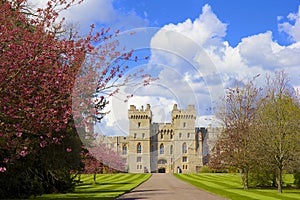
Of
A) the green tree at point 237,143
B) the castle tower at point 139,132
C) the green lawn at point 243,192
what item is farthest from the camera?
the green tree at point 237,143

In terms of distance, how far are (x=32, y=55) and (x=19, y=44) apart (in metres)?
0.85

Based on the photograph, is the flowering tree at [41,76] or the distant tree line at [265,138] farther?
the distant tree line at [265,138]

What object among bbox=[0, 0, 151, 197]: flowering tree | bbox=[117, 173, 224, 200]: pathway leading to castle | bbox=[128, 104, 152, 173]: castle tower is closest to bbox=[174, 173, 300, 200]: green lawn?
bbox=[117, 173, 224, 200]: pathway leading to castle

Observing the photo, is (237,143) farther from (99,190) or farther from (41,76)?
(41,76)

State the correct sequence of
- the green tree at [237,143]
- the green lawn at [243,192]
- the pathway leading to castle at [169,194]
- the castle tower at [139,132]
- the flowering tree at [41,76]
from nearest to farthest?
the flowering tree at [41,76], the castle tower at [139,132], the pathway leading to castle at [169,194], the green lawn at [243,192], the green tree at [237,143]

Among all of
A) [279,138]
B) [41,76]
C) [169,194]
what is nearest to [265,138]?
[279,138]

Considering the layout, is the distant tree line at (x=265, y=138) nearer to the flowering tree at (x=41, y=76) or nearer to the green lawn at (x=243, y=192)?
the green lawn at (x=243, y=192)

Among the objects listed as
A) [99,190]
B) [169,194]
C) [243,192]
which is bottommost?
[99,190]

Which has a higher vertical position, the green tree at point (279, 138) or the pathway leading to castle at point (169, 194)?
the green tree at point (279, 138)

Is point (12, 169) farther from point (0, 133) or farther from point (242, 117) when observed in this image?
point (242, 117)

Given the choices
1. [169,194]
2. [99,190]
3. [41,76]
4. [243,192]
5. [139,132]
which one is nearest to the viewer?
[41,76]

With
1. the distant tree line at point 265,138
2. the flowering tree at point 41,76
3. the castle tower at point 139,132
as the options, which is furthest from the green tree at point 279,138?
the flowering tree at point 41,76

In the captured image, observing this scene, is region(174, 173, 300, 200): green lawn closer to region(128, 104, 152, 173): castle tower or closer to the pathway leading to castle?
the pathway leading to castle

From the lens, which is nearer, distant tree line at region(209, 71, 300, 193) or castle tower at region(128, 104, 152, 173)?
castle tower at region(128, 104, 152, 173)
